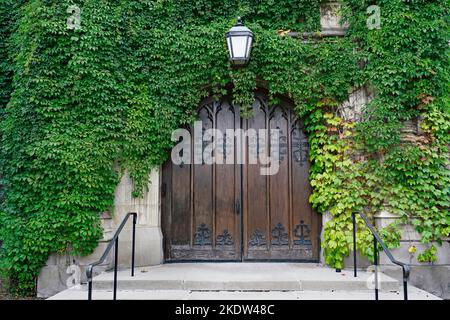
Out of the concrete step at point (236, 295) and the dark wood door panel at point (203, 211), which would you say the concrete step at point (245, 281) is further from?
the dark wood door panel at point (203, 211)

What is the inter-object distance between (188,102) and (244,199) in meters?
1.81

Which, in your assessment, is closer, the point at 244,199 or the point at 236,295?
the point at 236,295

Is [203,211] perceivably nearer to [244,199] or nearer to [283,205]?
[244,199]

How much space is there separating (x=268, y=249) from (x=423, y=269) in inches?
88.7

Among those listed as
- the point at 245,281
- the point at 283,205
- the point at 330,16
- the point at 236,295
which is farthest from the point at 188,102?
the point at 236,295

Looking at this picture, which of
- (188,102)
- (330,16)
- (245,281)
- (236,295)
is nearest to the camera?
(236,295)

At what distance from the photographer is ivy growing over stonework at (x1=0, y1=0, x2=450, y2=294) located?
5.50 meters

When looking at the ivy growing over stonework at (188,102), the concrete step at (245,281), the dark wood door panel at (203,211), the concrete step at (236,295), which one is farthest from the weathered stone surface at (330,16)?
the concrete step at (236,295)

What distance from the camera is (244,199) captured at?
6.27m

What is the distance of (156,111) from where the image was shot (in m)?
5.93

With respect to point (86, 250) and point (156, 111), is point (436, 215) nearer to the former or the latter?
point (156, 111)

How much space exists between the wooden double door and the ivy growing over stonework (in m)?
0.36

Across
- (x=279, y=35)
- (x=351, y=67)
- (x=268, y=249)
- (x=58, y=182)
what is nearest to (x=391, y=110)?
(x=351, y=67)

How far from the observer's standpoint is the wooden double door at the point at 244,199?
20.3 feet
